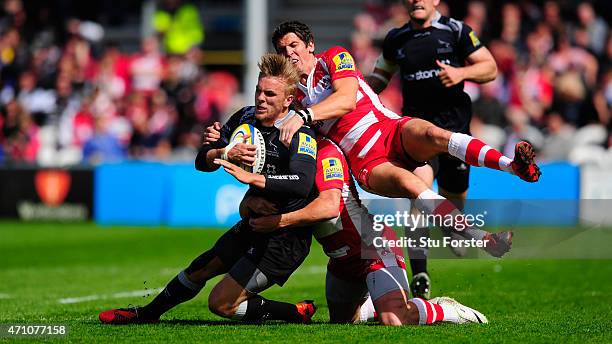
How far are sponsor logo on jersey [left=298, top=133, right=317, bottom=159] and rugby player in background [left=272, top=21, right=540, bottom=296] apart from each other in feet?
0.39

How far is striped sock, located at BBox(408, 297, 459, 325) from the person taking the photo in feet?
26.3

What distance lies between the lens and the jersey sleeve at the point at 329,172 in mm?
8070

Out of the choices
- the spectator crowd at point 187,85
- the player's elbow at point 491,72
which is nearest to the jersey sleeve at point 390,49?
the player's elbow at point 491,72

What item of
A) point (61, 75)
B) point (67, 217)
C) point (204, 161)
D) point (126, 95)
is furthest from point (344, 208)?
point (61, 75)

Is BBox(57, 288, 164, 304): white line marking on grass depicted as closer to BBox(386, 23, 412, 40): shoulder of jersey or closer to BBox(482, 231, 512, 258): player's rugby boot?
BBox(386, 23, 412, 40): shoulder of jersey

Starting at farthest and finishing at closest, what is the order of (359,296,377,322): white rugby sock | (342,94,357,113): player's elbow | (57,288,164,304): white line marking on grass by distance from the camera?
(57,288,164,304): white line marking on grass < (359,296,377,322): white rugby sock < (342,94,357,113): player's elbow

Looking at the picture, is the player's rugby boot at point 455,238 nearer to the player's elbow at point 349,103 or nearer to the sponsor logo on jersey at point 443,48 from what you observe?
the player's elbow at point 349,103

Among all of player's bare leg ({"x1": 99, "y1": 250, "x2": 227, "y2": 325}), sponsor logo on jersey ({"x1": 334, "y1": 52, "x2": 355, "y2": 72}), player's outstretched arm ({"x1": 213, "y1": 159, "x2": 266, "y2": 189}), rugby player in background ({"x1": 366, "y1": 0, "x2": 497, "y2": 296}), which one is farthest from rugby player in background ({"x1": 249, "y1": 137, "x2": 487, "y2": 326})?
rugby player in background ({"x1": 366, "y1": 0, "x2": 497, "y2": 296})

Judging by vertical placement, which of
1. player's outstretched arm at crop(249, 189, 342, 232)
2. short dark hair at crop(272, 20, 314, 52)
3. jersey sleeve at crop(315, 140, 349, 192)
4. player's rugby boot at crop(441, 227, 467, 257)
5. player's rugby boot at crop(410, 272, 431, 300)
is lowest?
player's rugby boot at crop(410, 272, 431, 300)

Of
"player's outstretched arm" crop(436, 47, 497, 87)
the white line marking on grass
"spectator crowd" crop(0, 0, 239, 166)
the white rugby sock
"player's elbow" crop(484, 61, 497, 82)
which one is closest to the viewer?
the white rugby sock

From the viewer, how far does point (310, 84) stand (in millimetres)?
8875

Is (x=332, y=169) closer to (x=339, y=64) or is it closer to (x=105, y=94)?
(x=339, y=64)

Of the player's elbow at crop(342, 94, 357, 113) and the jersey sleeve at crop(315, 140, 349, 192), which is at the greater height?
the player's elbow at crop(342, 94, 357, 113)

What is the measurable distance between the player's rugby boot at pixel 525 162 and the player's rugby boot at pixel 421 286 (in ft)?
6.69
